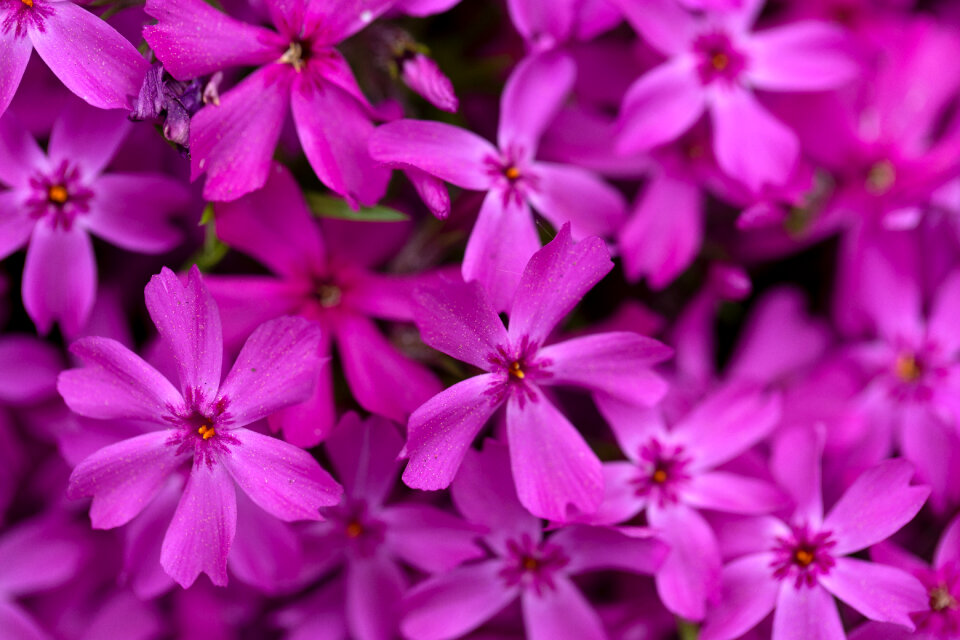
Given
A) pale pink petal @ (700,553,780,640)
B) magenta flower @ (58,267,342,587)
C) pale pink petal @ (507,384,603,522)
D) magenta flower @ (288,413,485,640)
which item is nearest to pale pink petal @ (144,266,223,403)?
magenta flower @ (58,267,342,587)

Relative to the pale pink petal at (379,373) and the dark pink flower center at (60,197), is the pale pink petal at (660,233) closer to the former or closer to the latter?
the pale pink petal at (379,373)

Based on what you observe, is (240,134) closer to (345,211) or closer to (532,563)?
(345,211)

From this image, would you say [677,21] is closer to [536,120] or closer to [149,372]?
[536,120]

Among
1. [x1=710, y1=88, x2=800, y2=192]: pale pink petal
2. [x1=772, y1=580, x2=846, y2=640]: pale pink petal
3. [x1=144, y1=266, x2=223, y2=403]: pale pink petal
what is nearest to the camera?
[x1=144, y1=266, x2=223, y2=403]: pale pink petal

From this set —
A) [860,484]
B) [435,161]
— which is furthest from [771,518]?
[435,161]

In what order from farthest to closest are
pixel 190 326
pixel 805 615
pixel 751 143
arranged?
pixel 751 143, pixel 805 615, pixel 190 326

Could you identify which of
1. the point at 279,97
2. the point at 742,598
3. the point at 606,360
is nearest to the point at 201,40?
the point at 279,97

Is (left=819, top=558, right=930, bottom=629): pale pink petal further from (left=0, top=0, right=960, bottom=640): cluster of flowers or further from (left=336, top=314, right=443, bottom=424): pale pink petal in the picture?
(left=336, top=314, right=443, bottom=424): pale pink petal
